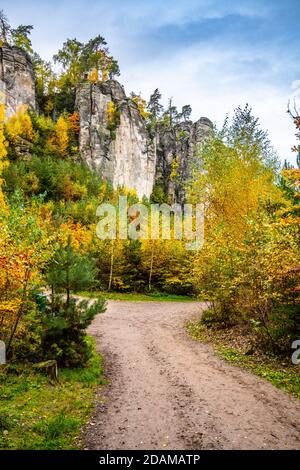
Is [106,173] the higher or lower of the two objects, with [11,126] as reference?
lower

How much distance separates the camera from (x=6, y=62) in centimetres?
5128

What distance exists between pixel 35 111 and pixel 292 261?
178 feet

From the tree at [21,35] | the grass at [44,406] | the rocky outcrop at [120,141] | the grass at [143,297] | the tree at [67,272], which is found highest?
the tree at [21,35]

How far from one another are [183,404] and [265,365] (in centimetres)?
390

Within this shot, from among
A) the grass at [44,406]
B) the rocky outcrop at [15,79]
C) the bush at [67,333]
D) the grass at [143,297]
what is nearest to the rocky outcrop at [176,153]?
the rocky outcrop at [15,79]

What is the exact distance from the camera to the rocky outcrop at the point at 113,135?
5588 cm

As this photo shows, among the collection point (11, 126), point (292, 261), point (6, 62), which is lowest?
point (292, 261)

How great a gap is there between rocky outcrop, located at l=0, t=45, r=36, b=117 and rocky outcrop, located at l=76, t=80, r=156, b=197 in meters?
8.05

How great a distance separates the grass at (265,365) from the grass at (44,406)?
4.55 meters

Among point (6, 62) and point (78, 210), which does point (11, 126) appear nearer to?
point (6, 62)

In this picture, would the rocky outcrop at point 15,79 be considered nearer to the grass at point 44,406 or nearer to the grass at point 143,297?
the grass at point 143,297

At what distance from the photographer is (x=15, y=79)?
5209 centimetres
